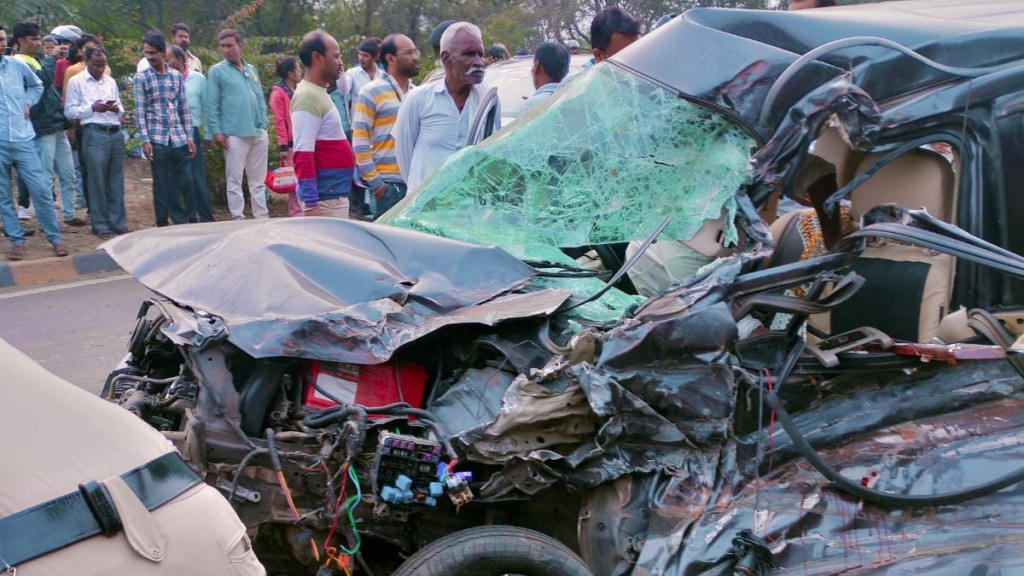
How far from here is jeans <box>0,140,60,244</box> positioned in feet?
27.7

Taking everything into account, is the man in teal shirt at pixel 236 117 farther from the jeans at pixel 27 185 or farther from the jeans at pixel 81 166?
the jeans at pixel 27 185

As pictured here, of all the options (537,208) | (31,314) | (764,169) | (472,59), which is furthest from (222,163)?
(764,169)

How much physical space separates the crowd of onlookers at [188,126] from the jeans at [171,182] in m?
0.01

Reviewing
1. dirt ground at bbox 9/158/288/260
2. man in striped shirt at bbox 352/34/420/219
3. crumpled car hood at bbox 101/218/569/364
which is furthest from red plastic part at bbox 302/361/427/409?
dirt ground at bbox 9/158/288/260

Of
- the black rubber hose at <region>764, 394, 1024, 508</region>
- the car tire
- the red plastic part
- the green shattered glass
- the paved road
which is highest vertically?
the green shattered glass

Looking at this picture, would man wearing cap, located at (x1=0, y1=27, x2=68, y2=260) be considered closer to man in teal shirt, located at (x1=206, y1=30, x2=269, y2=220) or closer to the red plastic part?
man in teal shirt, located at (x1=206, y1=30, x2=269, y2=220)

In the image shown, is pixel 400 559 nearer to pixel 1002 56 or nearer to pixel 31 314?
pixel 1002 56

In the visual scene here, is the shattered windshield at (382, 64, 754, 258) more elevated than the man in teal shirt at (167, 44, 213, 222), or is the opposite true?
the shattered windshield at (382, 64, 754, 258)

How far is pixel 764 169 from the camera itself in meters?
3.08

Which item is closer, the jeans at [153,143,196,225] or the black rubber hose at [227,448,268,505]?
the black rubber hose at [227,448,268,505]

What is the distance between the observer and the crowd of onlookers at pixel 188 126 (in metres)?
7.09

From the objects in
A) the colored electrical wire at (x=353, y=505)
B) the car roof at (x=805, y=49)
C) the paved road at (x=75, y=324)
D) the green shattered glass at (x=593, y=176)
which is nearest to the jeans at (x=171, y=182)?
the paved road at (x=75, y=324)

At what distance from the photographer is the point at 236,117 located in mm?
9891

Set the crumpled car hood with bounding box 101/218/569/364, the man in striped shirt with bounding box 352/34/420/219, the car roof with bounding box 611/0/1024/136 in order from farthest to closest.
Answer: the man in striped shirt with bounding box 352/34/420/219
the car roof with bounding box 611/0/1024/136
the crumpled car hood with bounding box 101/218/569/364
